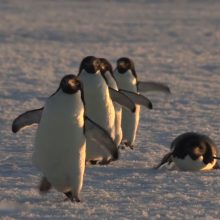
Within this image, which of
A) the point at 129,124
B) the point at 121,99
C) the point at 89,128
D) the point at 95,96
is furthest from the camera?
the point at 129,124

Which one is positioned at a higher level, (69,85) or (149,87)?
(69,85)

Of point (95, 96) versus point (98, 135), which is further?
point (95, 96)

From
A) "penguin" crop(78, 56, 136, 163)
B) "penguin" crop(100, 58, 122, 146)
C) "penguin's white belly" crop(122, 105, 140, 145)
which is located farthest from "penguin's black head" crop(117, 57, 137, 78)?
"penguin" crop(78, 56, 136, 163)

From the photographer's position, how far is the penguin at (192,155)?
17.4 feet

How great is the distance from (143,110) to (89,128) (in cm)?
397

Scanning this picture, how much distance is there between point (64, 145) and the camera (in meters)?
4.36

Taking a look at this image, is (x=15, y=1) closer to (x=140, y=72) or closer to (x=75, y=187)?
(x=140, y=72)

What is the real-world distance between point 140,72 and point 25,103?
12.3 ft

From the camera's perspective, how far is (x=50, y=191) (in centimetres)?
466

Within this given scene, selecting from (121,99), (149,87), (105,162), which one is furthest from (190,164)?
(149,87)

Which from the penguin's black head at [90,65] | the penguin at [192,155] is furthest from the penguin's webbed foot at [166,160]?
the penguin's black head at [90,65]

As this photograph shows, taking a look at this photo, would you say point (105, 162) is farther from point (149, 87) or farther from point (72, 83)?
point (149, 87)

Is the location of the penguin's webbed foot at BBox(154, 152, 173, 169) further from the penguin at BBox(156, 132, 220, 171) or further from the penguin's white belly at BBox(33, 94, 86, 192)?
the penguin's white belly at BBox(33, 94, 86, 192)

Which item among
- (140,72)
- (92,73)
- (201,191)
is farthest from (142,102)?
(140,72)
